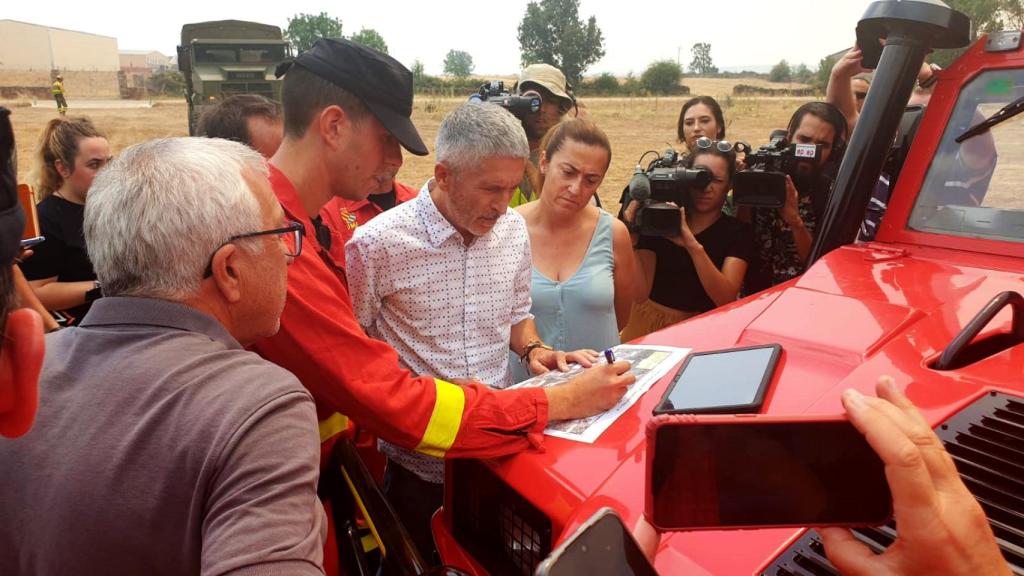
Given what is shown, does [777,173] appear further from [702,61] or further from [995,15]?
[702,61]

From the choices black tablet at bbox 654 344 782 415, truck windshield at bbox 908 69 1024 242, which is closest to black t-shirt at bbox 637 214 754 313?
truck windshield at bbox 908 69 1024 242

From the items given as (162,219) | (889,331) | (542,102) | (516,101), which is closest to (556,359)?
(889,331)

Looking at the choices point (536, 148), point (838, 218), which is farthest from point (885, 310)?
point (536, 148)

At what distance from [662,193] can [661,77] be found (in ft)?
160

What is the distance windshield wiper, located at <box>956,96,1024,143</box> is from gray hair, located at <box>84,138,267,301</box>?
2.17 metres

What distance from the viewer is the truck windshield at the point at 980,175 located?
6.73 ft

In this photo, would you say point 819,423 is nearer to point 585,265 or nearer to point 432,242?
point 432,242

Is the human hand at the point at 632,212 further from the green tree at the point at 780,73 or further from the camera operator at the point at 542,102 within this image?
the green tree at the point at 780,73

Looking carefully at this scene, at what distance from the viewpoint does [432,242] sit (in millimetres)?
2012

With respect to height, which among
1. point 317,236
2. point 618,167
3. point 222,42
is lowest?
point 618,167

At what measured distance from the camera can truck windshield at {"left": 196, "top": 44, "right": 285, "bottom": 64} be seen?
1755 cm

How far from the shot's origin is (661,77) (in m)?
48.2

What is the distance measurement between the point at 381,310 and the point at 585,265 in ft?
3.05

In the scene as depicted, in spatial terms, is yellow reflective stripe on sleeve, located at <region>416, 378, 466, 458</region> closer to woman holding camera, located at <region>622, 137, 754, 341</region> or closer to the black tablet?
the black tablet
